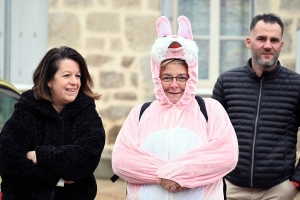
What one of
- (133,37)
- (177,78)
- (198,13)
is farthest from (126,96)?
(177,78)

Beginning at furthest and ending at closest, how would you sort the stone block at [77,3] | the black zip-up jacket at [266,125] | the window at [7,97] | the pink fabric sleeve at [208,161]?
the stone block at [77,3], the window at [7,97], the black zip-up jacket at [266,125], the pink fabric sleeve at [208,161]

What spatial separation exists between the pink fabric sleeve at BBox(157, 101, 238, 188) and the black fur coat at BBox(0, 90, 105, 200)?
468mm

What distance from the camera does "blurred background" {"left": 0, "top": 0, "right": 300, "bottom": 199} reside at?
30.8 ft

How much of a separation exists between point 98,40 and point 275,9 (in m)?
2.25

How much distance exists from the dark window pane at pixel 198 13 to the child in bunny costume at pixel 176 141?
5.47 m

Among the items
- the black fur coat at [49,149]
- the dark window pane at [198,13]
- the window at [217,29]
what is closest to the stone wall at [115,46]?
the dark window pane at [198,13]

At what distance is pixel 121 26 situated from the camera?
945 cm

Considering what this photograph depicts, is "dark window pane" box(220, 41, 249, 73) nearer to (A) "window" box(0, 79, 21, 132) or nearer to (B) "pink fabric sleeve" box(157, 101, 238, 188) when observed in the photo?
(A) "window" box(0, 79, 21, 132)

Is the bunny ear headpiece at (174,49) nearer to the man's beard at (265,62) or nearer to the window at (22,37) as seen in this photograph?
the man's beard at (265,62)

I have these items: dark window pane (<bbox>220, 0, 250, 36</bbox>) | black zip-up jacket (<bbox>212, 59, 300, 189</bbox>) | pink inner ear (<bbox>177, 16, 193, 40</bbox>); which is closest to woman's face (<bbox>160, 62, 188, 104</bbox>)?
pink inner ear (<bbox>177, 16, 193, 40</bbox>)

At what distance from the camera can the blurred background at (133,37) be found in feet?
30.8

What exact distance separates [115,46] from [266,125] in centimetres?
468

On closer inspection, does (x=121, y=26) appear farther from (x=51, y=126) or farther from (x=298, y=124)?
(x=51, y=126)

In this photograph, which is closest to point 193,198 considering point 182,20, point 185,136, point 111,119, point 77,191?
point 185,136
